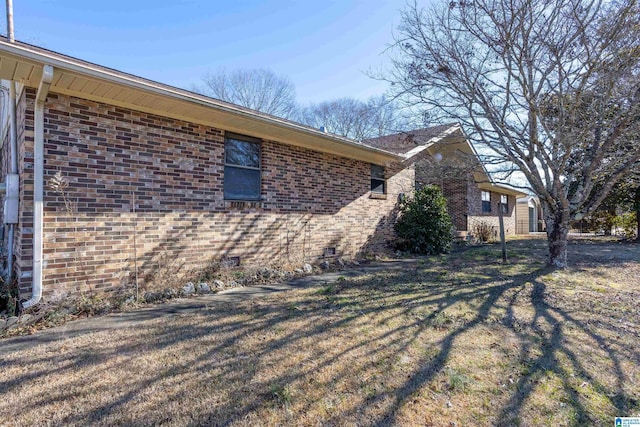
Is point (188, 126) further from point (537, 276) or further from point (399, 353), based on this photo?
point (537, 276)

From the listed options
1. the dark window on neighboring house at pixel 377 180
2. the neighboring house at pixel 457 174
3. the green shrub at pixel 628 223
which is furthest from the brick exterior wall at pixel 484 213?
the dark window on neighboring house at pixel 377 180

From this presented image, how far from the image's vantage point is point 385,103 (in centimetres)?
867

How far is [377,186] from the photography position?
34.1ft

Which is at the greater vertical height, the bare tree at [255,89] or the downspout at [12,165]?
the bare tree at [255,89]

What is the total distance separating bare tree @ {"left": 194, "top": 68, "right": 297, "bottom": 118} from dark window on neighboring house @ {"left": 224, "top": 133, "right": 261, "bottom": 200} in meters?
20.9

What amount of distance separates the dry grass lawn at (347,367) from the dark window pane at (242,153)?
2.91 meters

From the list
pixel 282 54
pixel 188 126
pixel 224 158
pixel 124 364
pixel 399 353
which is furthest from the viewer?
pixel 282 54

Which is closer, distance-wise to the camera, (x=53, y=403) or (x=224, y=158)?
(x=53, y=403)

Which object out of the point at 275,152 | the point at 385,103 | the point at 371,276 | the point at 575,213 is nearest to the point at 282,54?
the point at 385,103

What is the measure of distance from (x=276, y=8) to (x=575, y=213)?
354 inches

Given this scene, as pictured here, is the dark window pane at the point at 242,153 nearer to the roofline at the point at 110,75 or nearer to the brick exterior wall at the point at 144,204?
the brick exterior wall at the point at 144,204

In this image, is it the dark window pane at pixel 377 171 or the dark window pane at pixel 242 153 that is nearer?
the dark window pane at pixel 242 153

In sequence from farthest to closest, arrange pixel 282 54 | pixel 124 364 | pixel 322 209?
pixel 282 54, pixel 322 209, pixel 124 364

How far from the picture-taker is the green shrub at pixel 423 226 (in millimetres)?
10570
